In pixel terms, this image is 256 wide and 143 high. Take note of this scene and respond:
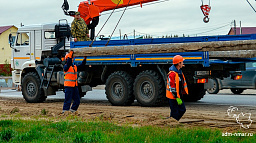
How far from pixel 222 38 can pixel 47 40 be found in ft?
25.8

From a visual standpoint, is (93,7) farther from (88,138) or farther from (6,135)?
(88,138)

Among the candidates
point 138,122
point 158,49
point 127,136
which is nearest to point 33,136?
point 127,136

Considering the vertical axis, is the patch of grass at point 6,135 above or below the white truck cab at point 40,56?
below

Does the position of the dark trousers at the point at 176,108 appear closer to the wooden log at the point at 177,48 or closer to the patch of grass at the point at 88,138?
the wooden log at the point at 177,48

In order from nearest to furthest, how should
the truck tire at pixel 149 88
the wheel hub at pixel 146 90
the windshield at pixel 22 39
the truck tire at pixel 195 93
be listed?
the truck tire at pixel 149 88, the wheel hub at pixel 146 90, the truck tire at pixel 195 93, the windshield at pixel 22 39

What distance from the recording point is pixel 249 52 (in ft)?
37.4

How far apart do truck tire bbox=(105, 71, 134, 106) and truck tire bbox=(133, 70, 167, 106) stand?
0.34m

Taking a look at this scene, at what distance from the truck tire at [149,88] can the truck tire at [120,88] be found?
341 mm

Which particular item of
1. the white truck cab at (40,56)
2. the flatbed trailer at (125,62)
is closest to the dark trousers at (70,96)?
the flatbed trailer at (125,62)

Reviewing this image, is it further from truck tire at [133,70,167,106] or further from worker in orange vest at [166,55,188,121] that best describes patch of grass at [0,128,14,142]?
truck tire at [133,70,167,106]

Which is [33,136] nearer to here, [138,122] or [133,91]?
[138,122]

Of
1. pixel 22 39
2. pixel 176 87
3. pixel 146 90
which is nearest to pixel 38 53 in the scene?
pixel 22 39

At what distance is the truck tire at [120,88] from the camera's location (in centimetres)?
1562

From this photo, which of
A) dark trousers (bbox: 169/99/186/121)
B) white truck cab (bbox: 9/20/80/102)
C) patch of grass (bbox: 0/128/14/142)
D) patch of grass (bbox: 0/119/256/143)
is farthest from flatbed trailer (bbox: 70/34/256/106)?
patch of grass (bbox: 0/128/14/142)
